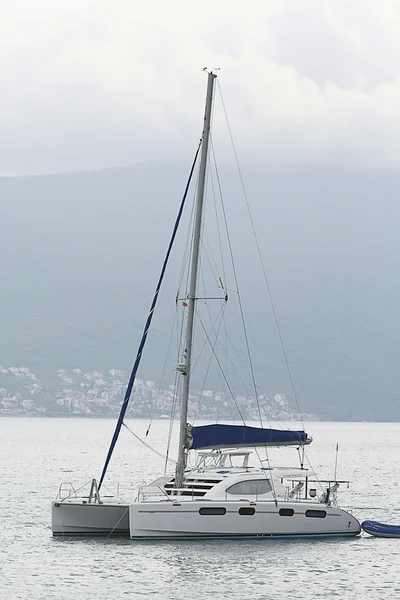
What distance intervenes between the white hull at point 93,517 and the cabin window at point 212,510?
14.0 ft

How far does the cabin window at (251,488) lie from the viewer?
145ft

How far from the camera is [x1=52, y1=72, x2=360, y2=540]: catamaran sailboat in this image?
43.4 metres

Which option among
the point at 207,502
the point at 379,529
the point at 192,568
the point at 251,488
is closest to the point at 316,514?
the point at 251,488

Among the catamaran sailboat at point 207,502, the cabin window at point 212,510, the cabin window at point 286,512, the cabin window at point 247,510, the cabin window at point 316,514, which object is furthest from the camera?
the cabin window at point 316,514

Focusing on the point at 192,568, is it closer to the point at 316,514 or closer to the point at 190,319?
the point at 316,514

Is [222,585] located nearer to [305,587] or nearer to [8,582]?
[305,587]

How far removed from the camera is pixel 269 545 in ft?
146

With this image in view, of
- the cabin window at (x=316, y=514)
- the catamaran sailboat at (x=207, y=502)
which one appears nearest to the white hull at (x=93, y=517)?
the catamaran sailboat at (x=207, y=502)

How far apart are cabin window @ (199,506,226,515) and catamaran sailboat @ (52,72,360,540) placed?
0.13 ft

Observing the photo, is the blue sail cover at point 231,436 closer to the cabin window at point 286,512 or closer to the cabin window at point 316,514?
the cabin window at point 286,512

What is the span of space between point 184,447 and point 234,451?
4.06 meters

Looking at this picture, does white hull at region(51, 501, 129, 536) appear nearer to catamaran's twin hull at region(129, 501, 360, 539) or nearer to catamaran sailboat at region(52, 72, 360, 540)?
catamaran sailboat at region(52, 72, 360, 540)

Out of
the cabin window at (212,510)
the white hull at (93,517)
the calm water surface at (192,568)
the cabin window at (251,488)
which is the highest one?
the cabin window at (251,488)

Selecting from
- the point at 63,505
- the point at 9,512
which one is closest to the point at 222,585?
the point at 63,505
